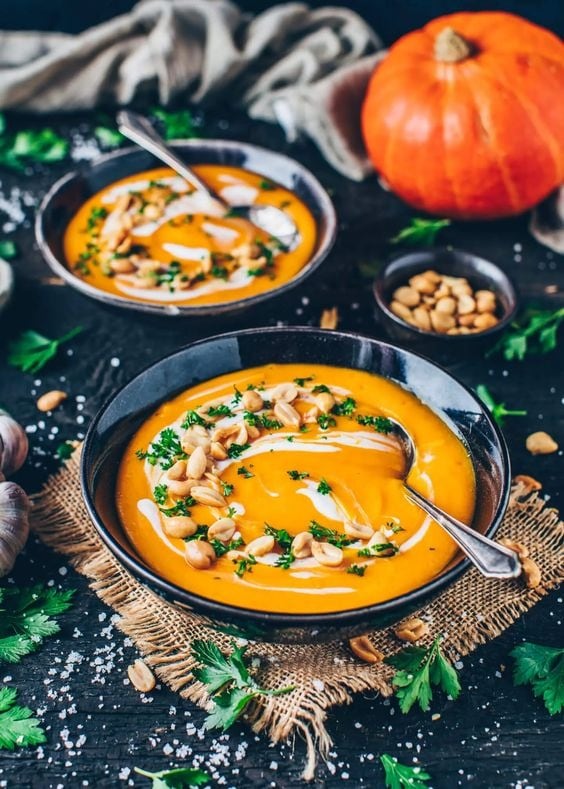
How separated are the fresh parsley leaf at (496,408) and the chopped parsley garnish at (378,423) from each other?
498mm

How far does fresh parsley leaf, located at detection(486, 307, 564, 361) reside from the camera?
9.95 ft

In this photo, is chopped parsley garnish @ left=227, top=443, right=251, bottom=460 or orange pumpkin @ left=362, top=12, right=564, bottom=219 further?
orange pumpkin @ left=362, top=12, right=564, bottom=219

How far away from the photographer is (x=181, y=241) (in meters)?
3.12

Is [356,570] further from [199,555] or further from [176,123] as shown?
[176,123]

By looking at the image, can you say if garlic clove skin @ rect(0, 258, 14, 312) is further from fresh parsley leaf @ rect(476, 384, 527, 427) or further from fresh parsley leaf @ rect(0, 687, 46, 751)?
fresh parsley leaf @ rect(476, 384, 527, 427)

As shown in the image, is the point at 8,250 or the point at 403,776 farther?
the point at 8,250

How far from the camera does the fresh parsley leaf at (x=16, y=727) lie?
2.06 meters

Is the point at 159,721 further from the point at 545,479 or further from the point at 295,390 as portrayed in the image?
the point at 545,479

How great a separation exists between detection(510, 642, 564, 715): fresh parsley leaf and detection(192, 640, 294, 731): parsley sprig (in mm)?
540

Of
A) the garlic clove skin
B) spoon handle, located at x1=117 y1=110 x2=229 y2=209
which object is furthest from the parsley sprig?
spoon handle, located at x1=117 y1=110 x2=229 y2=209

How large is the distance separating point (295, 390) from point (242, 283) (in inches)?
24.2

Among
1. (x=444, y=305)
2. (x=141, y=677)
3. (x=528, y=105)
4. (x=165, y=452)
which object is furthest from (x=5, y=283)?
(x=528, y=105)

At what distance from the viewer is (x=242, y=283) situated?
297 cm

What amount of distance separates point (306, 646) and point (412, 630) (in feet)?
0.85
